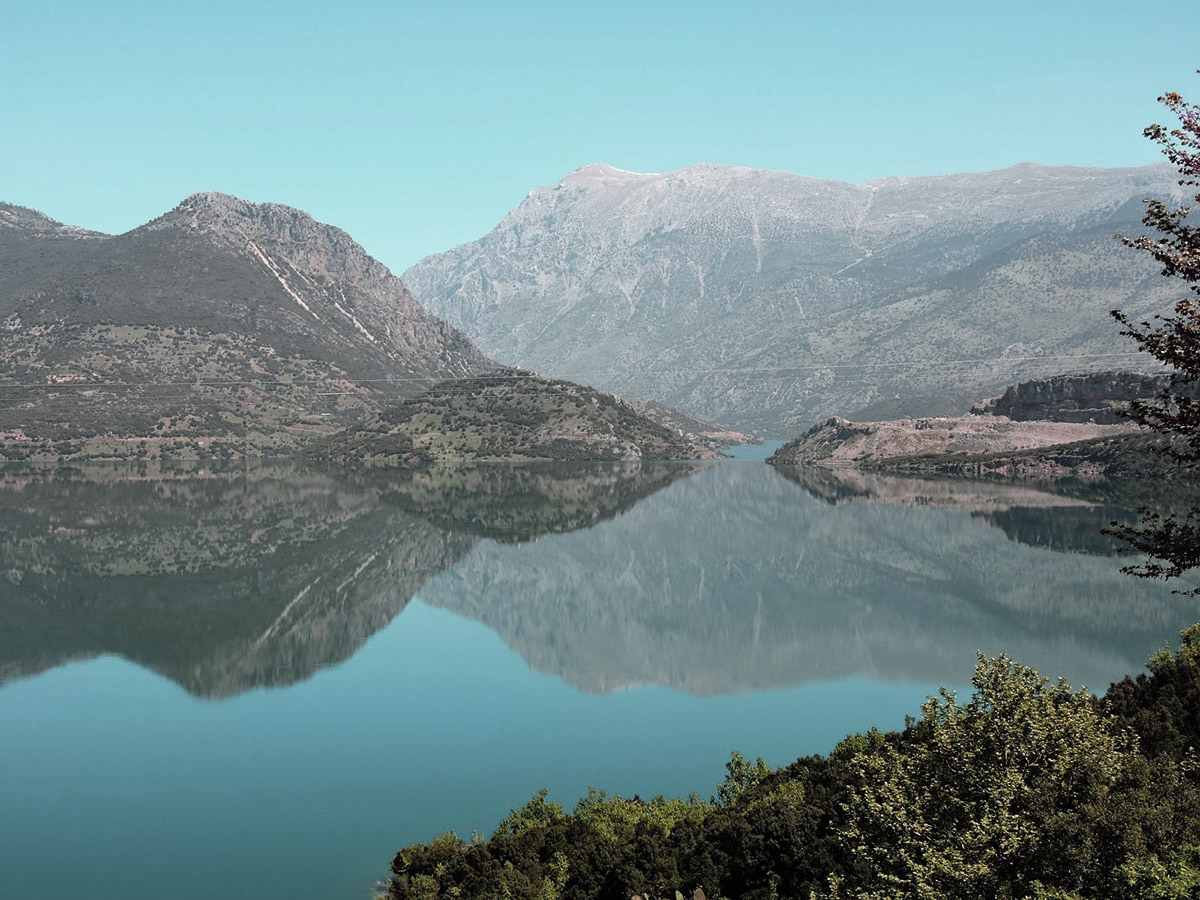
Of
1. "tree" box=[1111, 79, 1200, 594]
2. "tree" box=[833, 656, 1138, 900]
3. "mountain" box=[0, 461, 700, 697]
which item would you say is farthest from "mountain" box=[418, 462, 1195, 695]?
"tree" box=[1111, 79, 1200, 594]

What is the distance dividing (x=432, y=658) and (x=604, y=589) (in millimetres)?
37184

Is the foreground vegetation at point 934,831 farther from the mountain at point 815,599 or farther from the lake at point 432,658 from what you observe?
the mountain at point 815,599

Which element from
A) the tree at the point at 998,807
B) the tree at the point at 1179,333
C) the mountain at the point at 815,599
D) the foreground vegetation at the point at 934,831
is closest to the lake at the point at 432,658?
the mountain at the point at 815,599

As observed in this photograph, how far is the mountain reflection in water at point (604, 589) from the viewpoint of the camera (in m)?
85.6

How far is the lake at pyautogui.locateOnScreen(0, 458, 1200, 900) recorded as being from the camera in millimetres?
49062

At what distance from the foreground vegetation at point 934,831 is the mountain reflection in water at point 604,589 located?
40570 millimetres

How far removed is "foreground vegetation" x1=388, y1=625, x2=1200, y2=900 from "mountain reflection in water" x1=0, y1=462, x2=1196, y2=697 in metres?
40.6

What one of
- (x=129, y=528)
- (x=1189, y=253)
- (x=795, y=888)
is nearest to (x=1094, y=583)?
(x=795, y=888)

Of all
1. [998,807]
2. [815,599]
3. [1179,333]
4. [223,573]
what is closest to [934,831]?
[998,807]

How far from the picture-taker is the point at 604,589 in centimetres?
12194

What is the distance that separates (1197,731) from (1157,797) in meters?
17.9

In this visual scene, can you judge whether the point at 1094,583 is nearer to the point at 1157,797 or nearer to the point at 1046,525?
the point at 1046,525

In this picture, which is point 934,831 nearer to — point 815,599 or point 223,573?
point 815,599

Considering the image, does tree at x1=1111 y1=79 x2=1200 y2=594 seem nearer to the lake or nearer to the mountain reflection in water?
the lake
